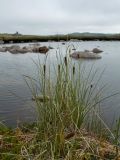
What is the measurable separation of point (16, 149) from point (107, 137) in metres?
2.05

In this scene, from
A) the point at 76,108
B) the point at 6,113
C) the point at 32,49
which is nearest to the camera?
the point at 76,108

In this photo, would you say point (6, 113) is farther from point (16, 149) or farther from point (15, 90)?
→ point (16, 149)

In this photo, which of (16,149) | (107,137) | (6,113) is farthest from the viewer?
(6,113)

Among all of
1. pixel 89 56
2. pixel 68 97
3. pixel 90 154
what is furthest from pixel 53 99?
pixel 89 56

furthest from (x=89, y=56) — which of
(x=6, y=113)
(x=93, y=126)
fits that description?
(x=93, y=126)

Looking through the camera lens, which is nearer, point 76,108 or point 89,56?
point 76,108

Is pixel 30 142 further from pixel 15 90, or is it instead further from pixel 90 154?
pixel 15 90

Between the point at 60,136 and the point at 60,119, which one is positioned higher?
the point at 60,119

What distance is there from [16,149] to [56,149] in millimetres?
732

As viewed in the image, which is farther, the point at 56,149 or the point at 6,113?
the point at 6,113

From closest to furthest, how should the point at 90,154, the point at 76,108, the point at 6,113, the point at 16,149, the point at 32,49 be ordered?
the point at 90,154 < the point at 16,149 < the point at 76,108 < the point at 6,113 < the point at 32,49

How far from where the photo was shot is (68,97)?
652 cm

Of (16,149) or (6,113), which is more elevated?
(16,149)

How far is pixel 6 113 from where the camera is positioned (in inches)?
472
